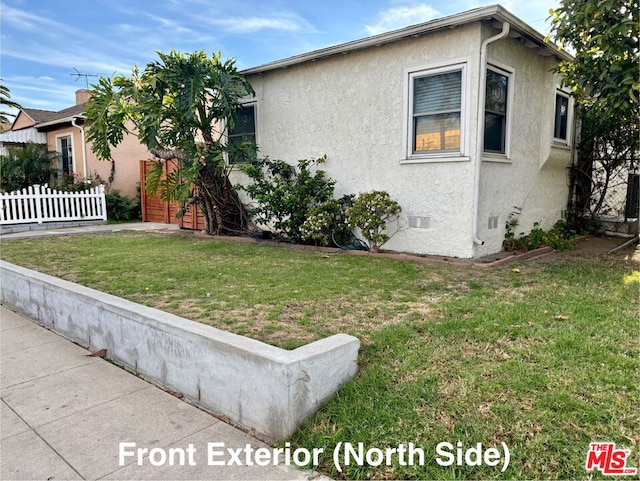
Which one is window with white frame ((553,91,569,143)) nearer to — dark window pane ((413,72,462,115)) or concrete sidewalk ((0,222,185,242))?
dark window pane ((413,72,462,115))

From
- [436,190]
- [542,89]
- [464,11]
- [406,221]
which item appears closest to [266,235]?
[406,221]

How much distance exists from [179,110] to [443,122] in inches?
190

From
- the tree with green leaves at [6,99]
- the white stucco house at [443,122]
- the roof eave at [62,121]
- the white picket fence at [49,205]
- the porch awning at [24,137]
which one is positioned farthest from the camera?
the tree with green leaves at [6,99]

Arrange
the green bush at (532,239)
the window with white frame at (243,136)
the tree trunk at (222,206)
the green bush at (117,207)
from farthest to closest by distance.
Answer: the green bush at (117,207)
the tree trunk at (222,206)
the window with white frame at (243,136)
the green bush at (532,239)

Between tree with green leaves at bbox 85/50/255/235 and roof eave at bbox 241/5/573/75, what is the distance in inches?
43.8

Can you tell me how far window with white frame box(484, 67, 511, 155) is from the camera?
21.9 feet

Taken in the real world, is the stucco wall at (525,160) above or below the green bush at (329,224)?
above

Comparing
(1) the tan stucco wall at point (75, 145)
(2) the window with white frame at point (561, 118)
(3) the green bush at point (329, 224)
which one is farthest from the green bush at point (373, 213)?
(1) the tan stucco wall at point (75, 145)

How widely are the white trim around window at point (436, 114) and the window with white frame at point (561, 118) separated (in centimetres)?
307

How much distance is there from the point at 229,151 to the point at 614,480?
26.9 feet

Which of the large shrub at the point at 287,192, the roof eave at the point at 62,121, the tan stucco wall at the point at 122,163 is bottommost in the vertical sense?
the large shrub at the point at 287,192

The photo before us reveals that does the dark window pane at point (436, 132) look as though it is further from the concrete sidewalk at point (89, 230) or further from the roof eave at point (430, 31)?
the concrete sidewalk at point (89, 230)

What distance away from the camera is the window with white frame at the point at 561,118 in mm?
8492

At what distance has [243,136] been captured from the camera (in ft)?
32.2
